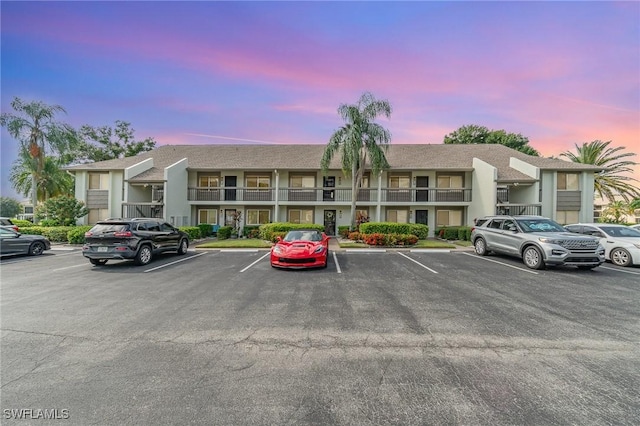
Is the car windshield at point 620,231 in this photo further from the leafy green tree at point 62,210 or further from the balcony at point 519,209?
the leafy green tree at point 62,210

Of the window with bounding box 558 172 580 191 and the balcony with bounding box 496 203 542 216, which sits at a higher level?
the window with bounding box 558 172 580 191

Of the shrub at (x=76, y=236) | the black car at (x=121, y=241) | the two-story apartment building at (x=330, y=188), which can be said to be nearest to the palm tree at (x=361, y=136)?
the two-story apartment building at (x=330, y=188)

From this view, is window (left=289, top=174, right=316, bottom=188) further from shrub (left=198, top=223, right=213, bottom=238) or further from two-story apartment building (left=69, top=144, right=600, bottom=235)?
shrub (left=198, top=223, right=213, bottom=238)

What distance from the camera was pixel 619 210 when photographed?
26.2 meters

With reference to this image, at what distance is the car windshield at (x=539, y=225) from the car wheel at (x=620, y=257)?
2500mm

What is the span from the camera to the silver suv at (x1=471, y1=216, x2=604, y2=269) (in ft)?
28.5

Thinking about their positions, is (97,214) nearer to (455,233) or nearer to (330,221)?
(330,221)

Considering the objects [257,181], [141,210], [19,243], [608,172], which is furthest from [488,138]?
[19,243]

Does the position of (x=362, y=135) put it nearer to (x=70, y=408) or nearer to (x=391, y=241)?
(x=391, y=241)

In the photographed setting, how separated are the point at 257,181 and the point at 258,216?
10.1 feet

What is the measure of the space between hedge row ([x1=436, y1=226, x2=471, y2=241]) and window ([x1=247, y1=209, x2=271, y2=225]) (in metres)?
14.0

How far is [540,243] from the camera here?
904 centimetres

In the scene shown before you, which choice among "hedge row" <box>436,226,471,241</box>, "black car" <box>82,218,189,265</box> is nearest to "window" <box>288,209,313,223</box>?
"hedge row" <box>436,226,471,241</box>

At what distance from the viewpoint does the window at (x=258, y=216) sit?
22641 mm
